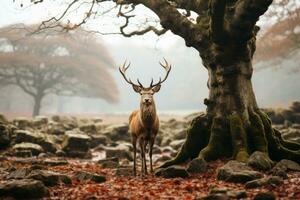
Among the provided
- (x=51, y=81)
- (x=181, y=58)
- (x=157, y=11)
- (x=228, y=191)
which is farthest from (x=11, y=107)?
(x=228, y=191)

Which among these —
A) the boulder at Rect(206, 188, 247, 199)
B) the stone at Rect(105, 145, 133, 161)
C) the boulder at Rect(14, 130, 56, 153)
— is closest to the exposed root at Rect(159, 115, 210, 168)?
the boulder at Rect(206, 188, 247, 199)

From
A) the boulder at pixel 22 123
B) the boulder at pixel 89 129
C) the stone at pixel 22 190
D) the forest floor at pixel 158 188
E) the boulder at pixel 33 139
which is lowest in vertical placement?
the forest floor at pixel 158 188

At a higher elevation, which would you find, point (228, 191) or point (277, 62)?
point (277, 62)

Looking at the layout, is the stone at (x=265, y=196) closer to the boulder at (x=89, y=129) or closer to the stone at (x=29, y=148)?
the stone at (x=29, y=148)

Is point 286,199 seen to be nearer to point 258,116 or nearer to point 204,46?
point 258,116

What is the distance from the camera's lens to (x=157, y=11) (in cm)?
1268

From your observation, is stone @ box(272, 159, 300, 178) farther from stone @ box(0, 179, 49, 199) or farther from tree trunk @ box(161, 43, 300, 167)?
stone @ box(0, 179, 49, 199)

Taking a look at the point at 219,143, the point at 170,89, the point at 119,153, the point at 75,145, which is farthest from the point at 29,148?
the point at 170,89

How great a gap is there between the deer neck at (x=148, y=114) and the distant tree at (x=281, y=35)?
25241 mm

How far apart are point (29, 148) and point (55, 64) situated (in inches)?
1327

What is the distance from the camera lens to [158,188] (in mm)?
9102

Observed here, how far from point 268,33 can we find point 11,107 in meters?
48.0

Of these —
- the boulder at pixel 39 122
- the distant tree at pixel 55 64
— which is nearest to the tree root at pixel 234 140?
the boulder at pixel 39 122

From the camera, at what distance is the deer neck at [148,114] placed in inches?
439
